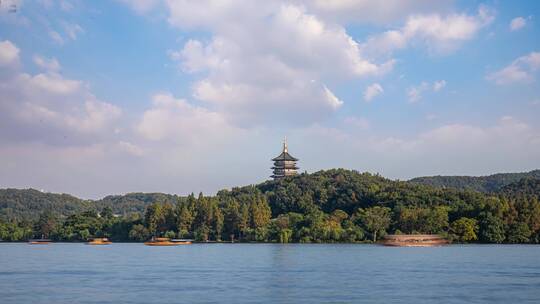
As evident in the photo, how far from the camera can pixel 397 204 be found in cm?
8575

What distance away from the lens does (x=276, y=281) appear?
3375cm

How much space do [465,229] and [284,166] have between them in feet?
158

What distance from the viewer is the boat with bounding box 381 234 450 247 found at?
7250cm

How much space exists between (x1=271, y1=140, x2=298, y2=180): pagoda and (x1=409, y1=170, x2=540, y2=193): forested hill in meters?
42.6

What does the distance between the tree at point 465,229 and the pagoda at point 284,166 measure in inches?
1808

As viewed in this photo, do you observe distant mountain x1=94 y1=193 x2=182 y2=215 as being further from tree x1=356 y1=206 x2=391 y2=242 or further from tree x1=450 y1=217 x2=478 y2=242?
tree x1=450 y1=217 x2=478 y2=242

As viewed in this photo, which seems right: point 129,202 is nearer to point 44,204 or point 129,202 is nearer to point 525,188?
point 44,204

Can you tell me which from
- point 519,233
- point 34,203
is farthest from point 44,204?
point 519,233

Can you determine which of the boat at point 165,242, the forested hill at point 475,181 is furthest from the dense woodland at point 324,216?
the forested hill at point 475,181

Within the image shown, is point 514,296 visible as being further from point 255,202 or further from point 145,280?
point 255,202

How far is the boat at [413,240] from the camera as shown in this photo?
72500 mm

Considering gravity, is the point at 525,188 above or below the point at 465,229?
above

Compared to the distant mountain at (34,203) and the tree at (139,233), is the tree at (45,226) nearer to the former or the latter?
the tree at (139,233)

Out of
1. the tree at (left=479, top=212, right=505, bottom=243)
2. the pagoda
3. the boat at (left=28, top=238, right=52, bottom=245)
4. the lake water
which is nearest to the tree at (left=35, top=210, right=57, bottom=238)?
the boat at (left=28, top=238, right=52, bottom=245)
